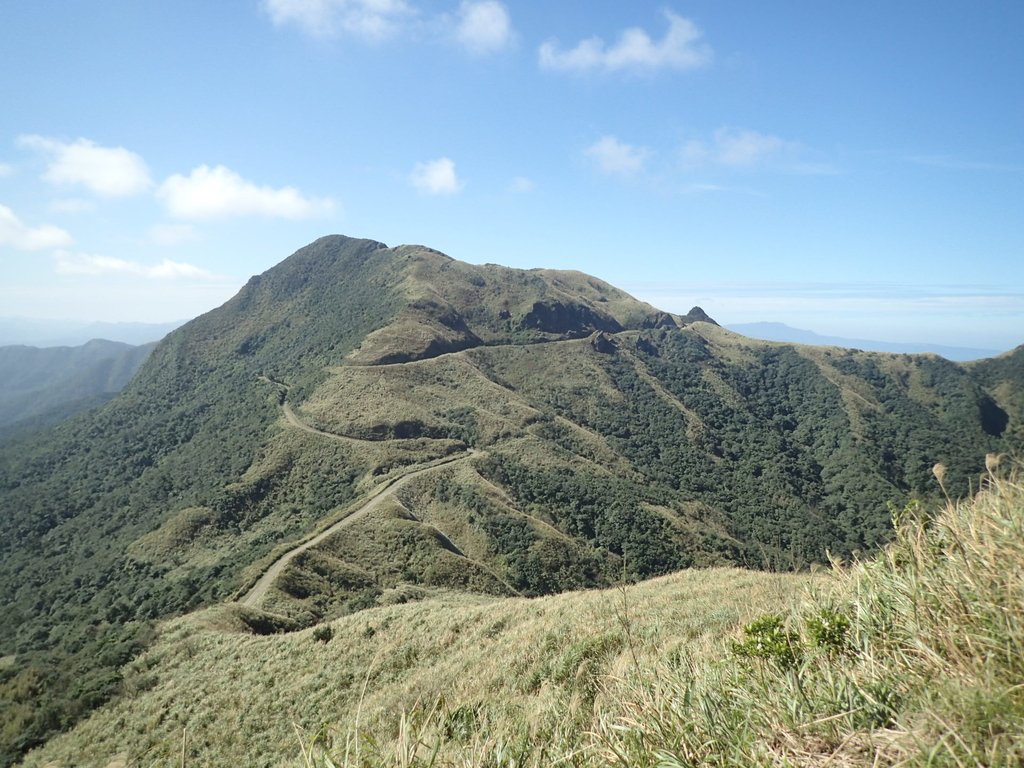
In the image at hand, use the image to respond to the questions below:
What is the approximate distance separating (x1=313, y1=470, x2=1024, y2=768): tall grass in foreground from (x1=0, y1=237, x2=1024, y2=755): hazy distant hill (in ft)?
6.07

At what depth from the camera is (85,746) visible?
43.5 ft

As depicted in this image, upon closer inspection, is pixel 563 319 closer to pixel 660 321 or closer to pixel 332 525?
pixel 660 321

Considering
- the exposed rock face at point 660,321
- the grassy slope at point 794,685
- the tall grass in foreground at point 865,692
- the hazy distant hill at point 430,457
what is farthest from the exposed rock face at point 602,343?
the tall grass in foreground at point 865,692

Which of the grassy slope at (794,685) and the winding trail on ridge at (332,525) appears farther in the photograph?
the winding trail on ridge at (332,525)

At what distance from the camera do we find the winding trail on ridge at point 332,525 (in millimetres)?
30250

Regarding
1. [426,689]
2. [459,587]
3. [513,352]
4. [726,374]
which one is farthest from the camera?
[726,374]

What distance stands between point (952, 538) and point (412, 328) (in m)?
96.3

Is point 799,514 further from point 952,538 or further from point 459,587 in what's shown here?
point 952,538

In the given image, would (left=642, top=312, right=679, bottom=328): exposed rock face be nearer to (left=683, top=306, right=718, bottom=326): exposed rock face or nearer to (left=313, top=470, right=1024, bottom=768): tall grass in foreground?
(left=683, top=306, right=718, bottom=326): exposed rock face

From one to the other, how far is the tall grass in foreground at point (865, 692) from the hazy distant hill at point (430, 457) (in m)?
1.85

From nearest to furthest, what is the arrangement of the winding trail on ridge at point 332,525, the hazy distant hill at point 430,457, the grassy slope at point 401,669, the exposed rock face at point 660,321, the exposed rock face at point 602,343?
1. the grassy slope at point 401,669
2. the winding trail on ridge at point 332,525
3. the hazy distant hill at point 430,457
4. the exposed rock face at point 602,343
5. the exposed rock face at point 660,321

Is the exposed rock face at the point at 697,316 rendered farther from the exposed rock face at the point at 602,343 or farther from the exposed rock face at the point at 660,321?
the exposed rock face at the point at 602,343

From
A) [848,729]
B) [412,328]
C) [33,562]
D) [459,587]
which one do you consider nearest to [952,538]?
[848,729]

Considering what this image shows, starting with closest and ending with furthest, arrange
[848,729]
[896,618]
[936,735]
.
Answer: [936,735]
[848,729]
[896,618]
